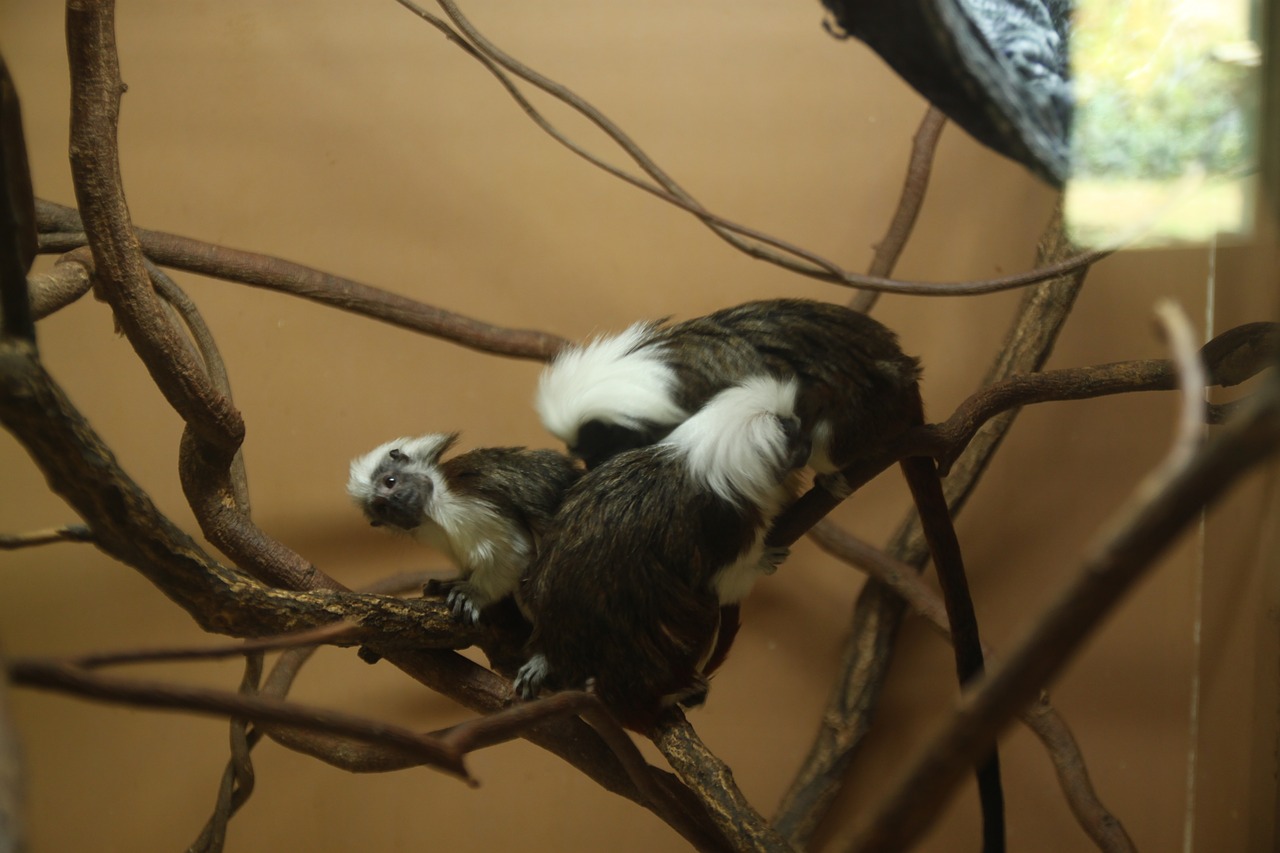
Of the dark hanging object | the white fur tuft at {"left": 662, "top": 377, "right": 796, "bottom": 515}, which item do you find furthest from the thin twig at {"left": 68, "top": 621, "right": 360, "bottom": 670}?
the dark hanging object

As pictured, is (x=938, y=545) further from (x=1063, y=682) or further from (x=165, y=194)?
(x=165, y=194)

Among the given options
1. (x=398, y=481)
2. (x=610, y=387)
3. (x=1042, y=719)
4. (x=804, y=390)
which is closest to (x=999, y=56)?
(x=804, y=390)

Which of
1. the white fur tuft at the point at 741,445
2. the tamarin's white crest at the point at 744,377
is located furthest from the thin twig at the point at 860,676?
the white fur tuft at the point at 741,445

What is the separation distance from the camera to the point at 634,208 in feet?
8.84

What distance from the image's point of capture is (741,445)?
171 cm

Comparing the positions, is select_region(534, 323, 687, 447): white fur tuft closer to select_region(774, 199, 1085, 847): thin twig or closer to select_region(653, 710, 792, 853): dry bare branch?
select_region(653, 710, 792, 853): dry bare branch

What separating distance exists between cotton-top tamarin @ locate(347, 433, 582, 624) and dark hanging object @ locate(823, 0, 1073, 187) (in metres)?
1.07

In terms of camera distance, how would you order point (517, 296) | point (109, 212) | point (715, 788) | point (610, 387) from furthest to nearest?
point (517, 296) < point (610, 387) < point (715, 788) < point (109, 212)

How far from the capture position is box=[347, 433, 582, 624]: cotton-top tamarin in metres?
1.87

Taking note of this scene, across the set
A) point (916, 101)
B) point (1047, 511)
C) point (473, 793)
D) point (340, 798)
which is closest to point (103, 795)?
point (340, 798)

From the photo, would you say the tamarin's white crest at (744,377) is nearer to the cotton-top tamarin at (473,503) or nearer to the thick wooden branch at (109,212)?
the cotton-top tamarin at (473,503)

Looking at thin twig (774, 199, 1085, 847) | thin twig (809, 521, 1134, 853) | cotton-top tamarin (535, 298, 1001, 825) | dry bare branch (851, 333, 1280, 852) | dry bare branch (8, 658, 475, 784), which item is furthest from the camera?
thin twig (774, 199, 1085, 847)

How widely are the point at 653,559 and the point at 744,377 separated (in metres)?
0.43

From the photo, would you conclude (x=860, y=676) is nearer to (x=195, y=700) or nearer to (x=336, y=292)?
(x=336, y=292)
